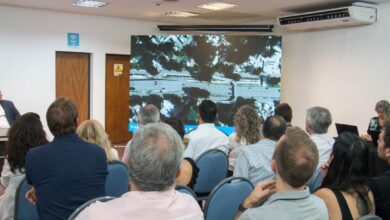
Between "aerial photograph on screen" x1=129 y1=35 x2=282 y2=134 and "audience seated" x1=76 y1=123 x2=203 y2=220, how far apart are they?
20.8 ft

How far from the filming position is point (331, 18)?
6703 mm

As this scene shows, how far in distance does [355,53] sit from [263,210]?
5.97 m

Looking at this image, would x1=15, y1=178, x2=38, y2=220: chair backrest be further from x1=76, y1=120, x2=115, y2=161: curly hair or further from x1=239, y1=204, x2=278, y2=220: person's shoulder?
x1=239, y1=204, x2=278, y2=220: person's shoulder

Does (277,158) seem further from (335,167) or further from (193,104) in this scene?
(193,104)

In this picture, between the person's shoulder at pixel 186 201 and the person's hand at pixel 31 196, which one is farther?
the person's hand at pixel 31 196

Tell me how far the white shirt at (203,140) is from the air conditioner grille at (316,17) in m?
3.62

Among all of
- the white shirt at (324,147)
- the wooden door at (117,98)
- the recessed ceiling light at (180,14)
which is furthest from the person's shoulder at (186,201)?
the wooden door at (117,98)

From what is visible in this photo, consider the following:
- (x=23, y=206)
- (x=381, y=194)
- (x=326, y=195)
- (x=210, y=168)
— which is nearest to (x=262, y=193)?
(x=326, y=195)

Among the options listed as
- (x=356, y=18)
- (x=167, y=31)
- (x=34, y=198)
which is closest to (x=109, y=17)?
(x=167, y=31)

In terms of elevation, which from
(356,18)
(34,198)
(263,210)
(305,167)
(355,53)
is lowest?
(34,198)

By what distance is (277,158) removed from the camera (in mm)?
1645

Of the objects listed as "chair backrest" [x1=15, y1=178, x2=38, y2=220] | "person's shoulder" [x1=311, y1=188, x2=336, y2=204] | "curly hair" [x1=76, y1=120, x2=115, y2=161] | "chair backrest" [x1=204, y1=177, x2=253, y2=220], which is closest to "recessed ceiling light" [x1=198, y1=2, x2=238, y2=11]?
"curly hair" [x1=76, y1=120, x2=115, y2=161]

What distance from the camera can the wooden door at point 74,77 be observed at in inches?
325

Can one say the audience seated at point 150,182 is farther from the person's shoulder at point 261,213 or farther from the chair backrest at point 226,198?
the chair backrest at point 226,198
